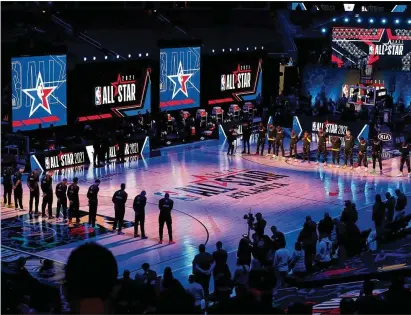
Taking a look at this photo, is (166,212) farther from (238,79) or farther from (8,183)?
(238,79)

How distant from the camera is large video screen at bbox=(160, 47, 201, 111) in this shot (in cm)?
3462

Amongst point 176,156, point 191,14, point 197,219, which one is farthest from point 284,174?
point 191,14

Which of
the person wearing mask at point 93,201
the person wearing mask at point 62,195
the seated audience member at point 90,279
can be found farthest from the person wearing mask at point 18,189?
the seated audience member at point 90,279

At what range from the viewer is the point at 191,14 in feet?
137

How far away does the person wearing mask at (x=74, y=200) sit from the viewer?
62.7 feet

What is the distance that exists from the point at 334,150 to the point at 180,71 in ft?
32.2

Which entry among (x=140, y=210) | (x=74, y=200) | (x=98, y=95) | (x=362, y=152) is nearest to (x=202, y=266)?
(x=140, y=210)

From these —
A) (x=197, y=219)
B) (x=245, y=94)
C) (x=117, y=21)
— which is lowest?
(x=197, y=219)

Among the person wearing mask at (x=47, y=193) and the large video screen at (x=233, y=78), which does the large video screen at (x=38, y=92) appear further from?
the large video screen at (x=233, y=78)

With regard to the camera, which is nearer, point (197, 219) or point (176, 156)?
point (197, 219)

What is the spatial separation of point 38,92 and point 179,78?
26.3 ft

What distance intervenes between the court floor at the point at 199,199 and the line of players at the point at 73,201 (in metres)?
0.33

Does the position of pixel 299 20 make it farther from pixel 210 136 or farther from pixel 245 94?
pixel 210 136

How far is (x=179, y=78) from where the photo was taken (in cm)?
3534
